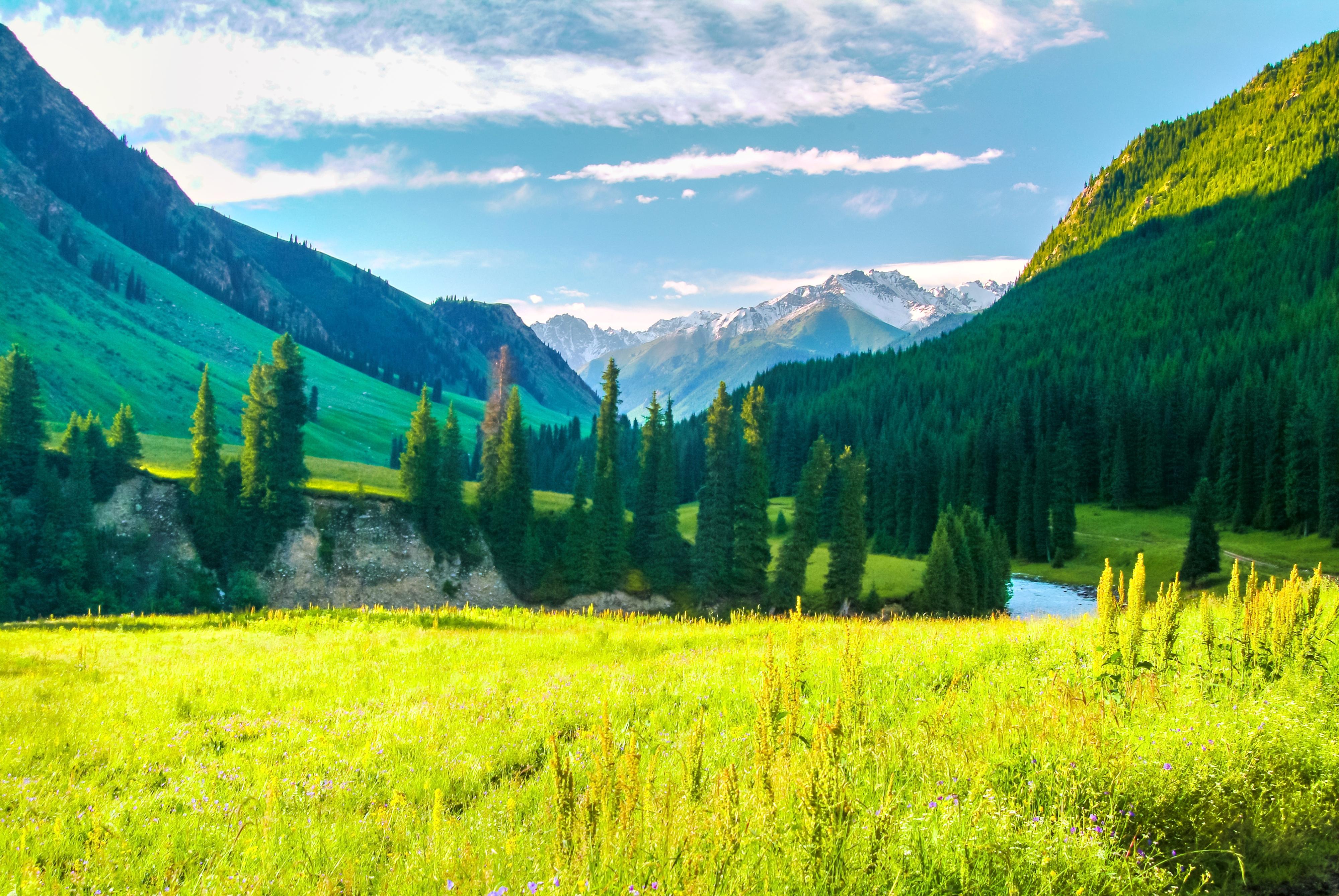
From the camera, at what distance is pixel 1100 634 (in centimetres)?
1080

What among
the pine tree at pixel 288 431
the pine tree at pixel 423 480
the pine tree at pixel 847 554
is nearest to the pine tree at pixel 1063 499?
the pine tree at pixel 847 554

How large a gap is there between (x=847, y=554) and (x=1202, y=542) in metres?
35.3

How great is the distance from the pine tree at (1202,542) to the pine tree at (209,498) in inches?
3736

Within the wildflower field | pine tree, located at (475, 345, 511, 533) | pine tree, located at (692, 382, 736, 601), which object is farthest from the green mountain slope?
the wildflower field

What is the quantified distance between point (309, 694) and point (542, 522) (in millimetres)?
73384

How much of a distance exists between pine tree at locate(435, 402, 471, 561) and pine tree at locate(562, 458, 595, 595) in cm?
1154

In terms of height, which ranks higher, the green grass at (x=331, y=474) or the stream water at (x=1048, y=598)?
the green grass at (x=331, y=474)

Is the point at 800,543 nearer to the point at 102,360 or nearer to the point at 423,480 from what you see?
the point at 423,480

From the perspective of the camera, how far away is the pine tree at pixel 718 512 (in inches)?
2756

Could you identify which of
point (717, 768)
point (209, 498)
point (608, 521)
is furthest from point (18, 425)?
point (717, 768)

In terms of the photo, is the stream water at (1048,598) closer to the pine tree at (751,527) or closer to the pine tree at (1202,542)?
the pine tree at (1202,542)

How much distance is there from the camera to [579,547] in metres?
77.2

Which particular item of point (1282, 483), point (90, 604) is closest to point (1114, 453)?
point (1282, 483)

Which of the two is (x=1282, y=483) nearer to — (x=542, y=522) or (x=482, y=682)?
(x=542, y=522)
